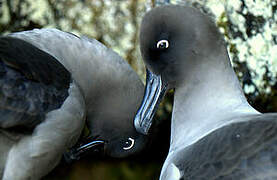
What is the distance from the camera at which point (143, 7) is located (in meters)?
4.16

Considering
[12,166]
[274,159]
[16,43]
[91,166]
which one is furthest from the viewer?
[91,166]

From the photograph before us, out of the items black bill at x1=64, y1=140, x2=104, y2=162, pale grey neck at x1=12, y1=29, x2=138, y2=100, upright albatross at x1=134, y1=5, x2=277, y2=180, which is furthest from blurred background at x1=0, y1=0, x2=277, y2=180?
upright albatross at x1=134, y1=5, x2=277, y2=180

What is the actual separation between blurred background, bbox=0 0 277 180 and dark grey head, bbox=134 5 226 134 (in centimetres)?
139

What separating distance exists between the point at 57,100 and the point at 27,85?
0.17 metres

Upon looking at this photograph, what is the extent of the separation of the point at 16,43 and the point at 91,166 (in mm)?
1439

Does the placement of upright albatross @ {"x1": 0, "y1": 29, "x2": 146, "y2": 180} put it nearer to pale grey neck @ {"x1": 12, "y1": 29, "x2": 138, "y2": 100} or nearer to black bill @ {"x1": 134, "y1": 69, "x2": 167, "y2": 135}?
pale grey neck @ {"x1": 12, "y1": 29, "x2": 138, "y2": 100}

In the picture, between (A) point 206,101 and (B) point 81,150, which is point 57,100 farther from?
(A) point 206,101

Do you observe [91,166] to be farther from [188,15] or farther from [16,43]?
[188,15]

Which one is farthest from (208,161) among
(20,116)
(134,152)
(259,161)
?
(134,152)

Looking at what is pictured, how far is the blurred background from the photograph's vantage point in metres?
4.05

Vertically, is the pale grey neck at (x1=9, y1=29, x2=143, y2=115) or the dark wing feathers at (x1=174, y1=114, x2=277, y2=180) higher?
the dark wing feathers at (x1=174, y1=114, x2=277, y2=180)

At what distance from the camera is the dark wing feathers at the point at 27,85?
2736 mm

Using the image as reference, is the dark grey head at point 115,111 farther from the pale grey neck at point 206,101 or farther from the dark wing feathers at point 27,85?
the pale grey neck at point 206,101

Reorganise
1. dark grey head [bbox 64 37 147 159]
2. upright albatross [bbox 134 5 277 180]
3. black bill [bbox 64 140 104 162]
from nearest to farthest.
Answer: upright albatross [bbox 134 5 277 180] → black bill [bbox 64 140 104 162] → dark grey head [bbox 64 37 147 159]
